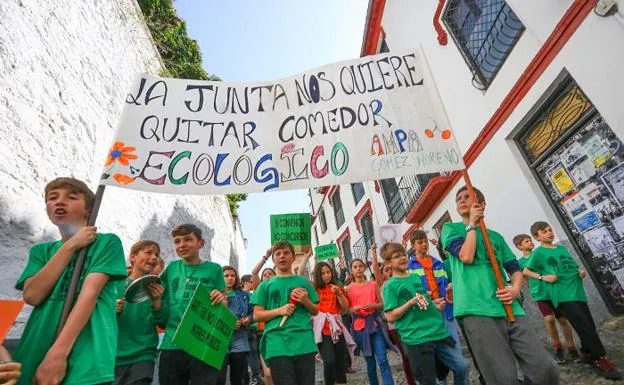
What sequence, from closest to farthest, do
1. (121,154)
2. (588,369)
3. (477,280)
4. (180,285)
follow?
1. (477,280)
2. (121,154)
3. (180,285)
4. (588,369)

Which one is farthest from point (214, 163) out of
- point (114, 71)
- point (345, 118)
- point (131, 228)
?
point (114, 71)

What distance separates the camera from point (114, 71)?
203 inches

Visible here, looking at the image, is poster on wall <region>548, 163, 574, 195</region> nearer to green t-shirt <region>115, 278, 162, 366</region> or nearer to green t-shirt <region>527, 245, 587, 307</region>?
green t-shirt <region>527, 245, 587, 307</region>

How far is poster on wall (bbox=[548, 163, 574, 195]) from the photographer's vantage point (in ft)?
18.6

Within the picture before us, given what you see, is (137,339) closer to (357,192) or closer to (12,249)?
(12,249)

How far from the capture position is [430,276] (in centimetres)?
457

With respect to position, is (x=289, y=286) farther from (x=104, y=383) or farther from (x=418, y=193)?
(x=418, y=193)

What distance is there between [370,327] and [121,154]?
342 cm

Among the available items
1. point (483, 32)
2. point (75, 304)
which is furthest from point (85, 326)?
point (483, 32)

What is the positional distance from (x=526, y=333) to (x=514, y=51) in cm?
573

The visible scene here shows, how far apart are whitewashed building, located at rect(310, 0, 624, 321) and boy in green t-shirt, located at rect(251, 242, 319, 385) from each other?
4.48 meters

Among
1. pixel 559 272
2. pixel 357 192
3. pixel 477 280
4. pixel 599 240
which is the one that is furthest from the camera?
pixel 357 192

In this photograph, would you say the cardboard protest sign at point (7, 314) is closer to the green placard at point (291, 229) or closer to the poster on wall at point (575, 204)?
the green placard at point (291, 229)

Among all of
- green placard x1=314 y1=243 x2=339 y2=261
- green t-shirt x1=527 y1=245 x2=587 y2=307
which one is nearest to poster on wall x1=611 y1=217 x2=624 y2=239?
green t-shirt x1=527 y1=245 x2=587 y2=307
